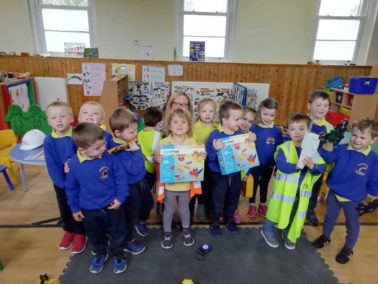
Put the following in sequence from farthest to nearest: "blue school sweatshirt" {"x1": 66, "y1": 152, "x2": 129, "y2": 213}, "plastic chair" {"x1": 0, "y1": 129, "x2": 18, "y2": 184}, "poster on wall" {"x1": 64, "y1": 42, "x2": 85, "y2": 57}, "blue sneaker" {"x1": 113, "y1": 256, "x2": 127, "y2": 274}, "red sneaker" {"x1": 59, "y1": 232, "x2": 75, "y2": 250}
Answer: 1. "poster on wall" {"x1": 64, "y1": 42, "x2": 85, "y2": 57}
2. "plastic chair" {"x1": 0, "y1": 129, "x2": 18, "y2": 184}
3. "red sneaker" {"x1": 59, "y1": 232, "x2": 75, "y2": 250}
4. "blue sneaker" {"x1": 113, "y1": 256, "x2": 127, "y2": 274}
5. "blue school sweatshirt" {"x1": 66, "y1": 152, "x2": 129, "y2": 213}

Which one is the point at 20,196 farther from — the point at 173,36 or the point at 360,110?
the point at 360,110

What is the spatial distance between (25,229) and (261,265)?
2.13m

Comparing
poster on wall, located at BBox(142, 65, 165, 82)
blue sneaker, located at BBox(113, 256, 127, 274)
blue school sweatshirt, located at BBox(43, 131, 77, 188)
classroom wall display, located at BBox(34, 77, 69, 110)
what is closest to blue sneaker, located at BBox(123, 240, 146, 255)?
blue sneaker, located at BBox(113, 256, 127, 274)

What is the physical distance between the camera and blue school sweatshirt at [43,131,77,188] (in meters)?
1.84

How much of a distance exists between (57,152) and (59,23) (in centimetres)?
525

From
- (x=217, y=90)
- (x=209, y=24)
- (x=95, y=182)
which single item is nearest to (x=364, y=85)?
(x=217, y=90)

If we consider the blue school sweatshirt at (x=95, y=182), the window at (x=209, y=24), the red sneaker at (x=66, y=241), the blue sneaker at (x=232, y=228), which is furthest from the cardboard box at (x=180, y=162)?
the window at (x=209, y=24)

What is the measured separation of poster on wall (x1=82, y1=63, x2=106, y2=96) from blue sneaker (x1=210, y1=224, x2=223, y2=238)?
395 cm

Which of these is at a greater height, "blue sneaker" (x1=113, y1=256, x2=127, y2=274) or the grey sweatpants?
the grey sweatpants

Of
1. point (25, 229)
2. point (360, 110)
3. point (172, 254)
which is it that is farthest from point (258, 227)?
point (360, 110)

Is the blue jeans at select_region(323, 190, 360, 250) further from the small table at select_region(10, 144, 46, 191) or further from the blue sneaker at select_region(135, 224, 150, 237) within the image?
the small table at select_region(10, 144, 46, 191)

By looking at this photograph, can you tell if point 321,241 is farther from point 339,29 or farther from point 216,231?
point 339,29

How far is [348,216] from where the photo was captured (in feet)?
6.65

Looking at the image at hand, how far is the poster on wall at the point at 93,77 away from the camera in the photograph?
5.08m
